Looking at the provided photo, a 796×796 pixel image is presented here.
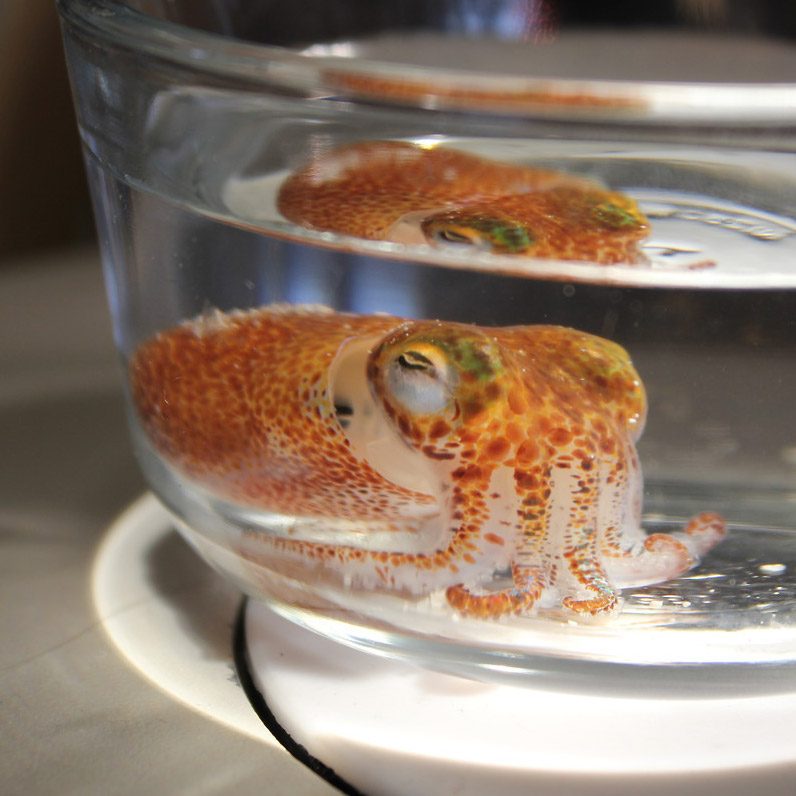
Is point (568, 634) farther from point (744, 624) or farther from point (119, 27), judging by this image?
point (119, 27)

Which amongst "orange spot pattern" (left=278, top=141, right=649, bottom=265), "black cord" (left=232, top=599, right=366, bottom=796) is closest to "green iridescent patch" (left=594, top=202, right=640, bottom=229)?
"orange spot pattern" (left=278, top=141, right=649, bottom=265)

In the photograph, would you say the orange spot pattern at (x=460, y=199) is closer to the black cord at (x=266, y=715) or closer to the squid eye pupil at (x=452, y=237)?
the squid eye pupil at (x=452, y=237)

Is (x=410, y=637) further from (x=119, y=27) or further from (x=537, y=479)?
(x=119, y=27)

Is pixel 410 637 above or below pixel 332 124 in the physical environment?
below

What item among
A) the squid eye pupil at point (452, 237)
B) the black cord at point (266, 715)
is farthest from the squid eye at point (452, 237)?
the black cord at point (266, 715)

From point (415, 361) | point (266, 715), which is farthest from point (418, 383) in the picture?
point (266, 715)

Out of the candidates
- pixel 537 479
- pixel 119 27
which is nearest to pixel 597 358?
pixel 537 479

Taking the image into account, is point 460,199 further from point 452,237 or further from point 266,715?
point 266,715
